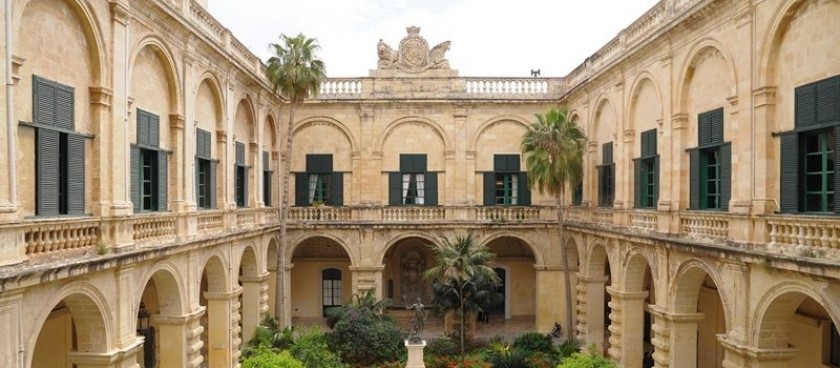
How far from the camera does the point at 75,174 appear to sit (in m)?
12.4

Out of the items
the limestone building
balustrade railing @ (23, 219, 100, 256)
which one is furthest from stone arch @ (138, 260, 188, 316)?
balustrade railing @ (23, 219, 100, 256)

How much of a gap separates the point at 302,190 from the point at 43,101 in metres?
18.3

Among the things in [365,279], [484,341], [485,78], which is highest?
[485,78]

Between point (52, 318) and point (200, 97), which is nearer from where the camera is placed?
point (52, 318)

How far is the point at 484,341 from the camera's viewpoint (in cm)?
2694

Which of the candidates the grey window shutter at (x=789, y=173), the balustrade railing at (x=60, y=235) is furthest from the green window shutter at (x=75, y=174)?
the grey window shutter at (x=789, y=173)

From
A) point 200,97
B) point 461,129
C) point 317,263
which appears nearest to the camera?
point 200,97

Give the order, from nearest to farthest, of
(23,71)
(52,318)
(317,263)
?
(23,71) < (52,318) < (317,263)

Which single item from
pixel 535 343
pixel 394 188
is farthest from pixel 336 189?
pixel 535 343

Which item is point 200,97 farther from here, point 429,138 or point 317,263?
point 317,263

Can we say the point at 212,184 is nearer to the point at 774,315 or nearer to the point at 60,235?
the point at 60,235

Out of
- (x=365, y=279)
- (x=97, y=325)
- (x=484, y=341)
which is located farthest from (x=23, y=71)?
(x=484, y=341)

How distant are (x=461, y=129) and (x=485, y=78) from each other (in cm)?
265

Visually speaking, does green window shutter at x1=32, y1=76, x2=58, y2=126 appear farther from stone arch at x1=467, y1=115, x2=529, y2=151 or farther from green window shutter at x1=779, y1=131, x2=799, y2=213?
stone arch at x1=467, y1=115, x2=529, y2=151
